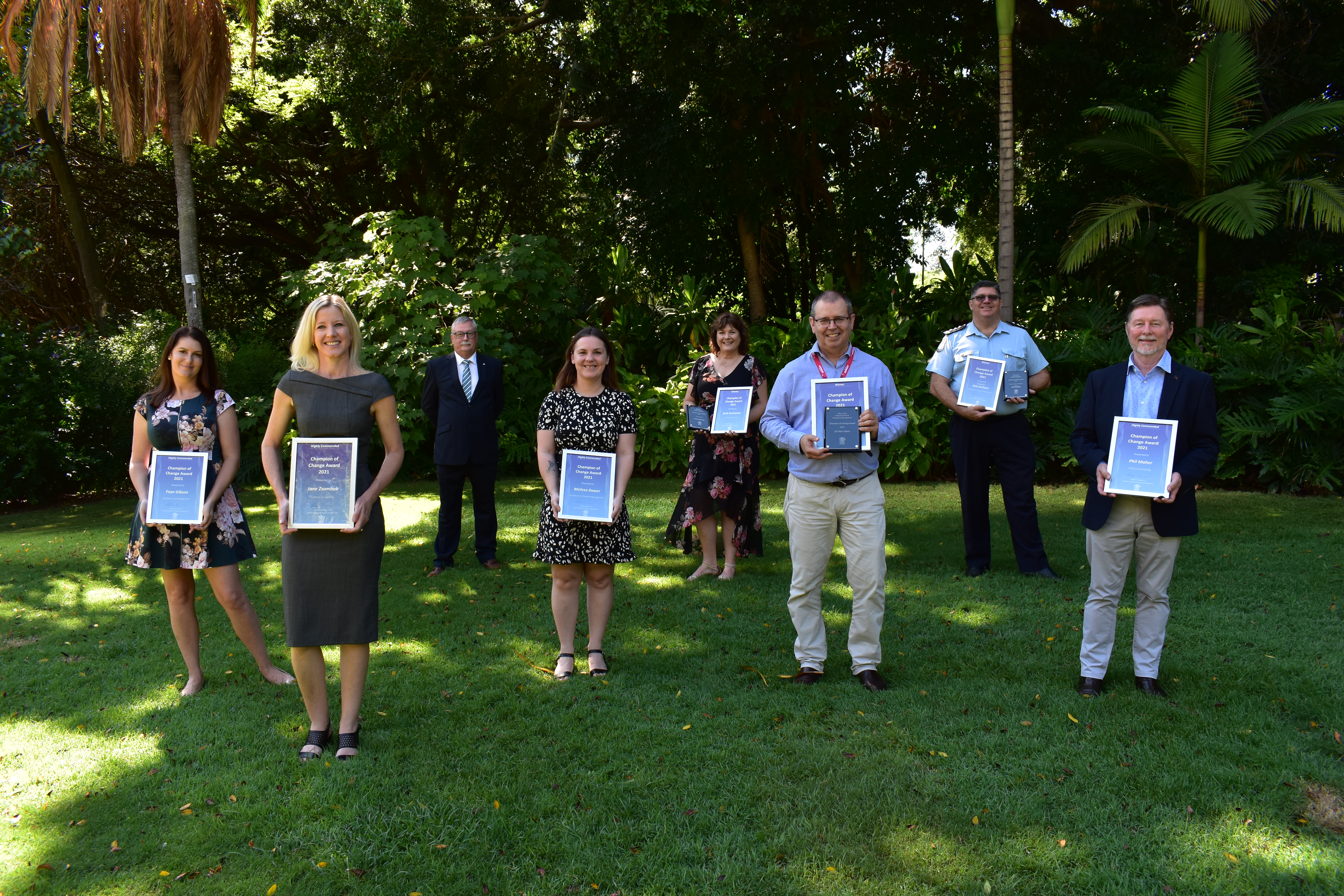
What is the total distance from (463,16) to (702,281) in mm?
6056

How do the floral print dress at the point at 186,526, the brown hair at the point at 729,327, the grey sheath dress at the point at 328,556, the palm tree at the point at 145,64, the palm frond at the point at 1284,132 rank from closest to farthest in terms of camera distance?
the grey sheath dress at the point at 328,556 < the floral print dress at the point at 186,526 < the brown hair at the point at 729,327 < the palm tree at the point at 145,64 < the palm frond at the point at 1284,132

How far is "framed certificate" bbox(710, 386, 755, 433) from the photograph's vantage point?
7.30m

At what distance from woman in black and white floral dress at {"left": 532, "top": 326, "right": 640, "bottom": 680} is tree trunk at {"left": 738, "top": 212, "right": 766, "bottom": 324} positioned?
38.5 feet

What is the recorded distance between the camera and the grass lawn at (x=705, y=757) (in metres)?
3.34

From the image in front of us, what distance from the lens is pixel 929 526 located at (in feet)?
32.3

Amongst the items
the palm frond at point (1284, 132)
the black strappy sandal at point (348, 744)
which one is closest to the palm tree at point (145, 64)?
the black strappy sandal at point (348, 744)

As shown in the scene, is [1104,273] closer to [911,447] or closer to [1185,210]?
[1185,210]

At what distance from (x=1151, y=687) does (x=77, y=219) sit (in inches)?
849

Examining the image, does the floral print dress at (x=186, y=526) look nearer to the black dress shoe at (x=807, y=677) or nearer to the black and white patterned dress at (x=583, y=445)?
the black and white patterned dress at (x=583, y=445)

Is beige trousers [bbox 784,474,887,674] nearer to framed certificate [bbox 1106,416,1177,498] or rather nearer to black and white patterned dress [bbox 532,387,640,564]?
black and white patterned dress [bbox 532,387,640,564]

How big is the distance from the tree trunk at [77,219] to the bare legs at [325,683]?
57.3 feet

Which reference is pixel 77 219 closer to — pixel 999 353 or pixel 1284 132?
pixel 999 353

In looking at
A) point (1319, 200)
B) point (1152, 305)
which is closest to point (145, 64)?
point (1152, 305)

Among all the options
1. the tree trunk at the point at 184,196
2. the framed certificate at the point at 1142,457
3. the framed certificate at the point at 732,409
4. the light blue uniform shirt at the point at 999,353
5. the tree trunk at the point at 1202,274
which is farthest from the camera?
the tree trunk at the point at 1202,274
